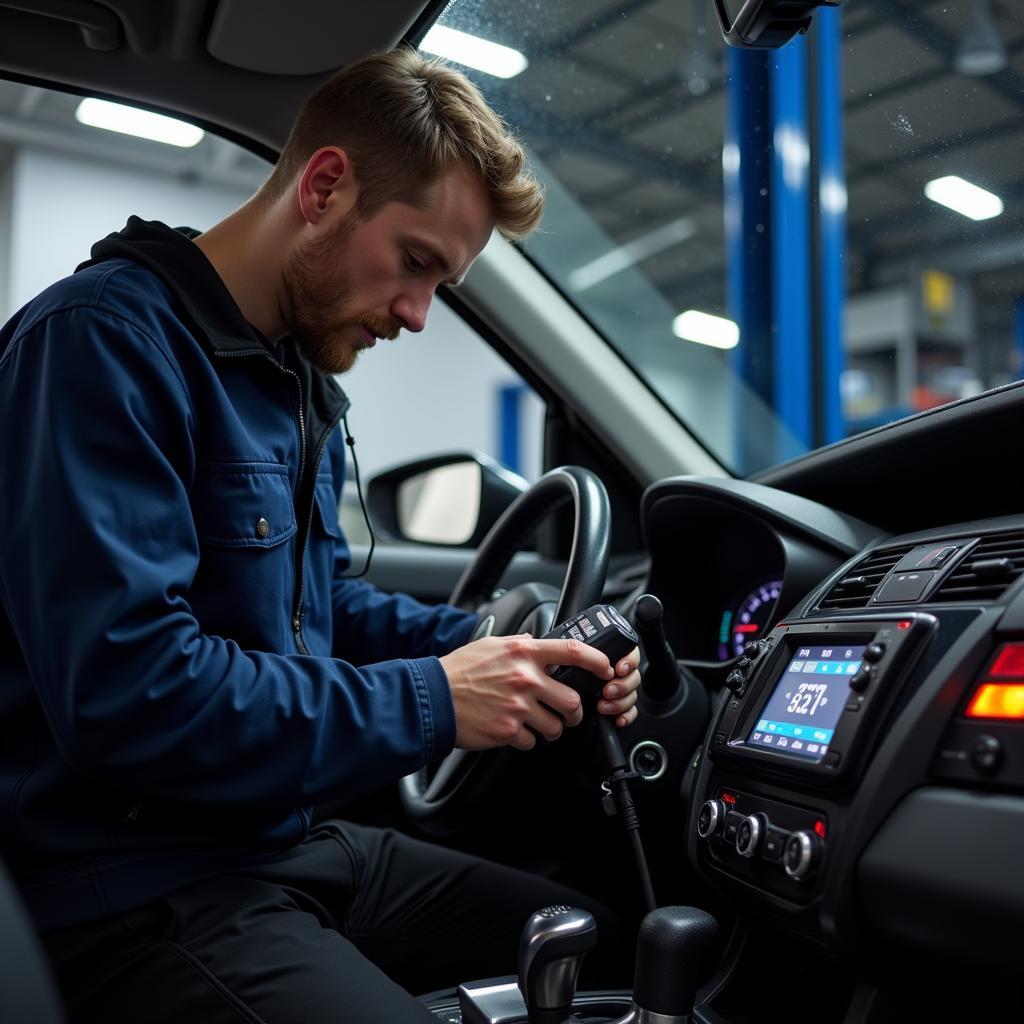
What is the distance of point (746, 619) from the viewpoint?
143 centimetres

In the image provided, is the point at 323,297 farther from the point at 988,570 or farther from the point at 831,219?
the point at 831,219

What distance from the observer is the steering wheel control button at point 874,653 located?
0.90 m

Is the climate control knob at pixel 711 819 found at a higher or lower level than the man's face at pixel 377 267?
lower

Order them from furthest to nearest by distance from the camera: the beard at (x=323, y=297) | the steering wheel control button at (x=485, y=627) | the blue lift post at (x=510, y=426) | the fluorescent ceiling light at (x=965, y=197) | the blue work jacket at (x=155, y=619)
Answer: the blue lift post at (x=510, y=426)
the fluorescent ceiling light at (x=965, y=197)
the steering wheel control button at (x=485, y=627)
the beard at (x=323, y=297)
the blue work jacket at (x=155, y=619)

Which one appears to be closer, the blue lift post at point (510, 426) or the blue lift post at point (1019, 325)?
the blue lift post at point (1019, 325)

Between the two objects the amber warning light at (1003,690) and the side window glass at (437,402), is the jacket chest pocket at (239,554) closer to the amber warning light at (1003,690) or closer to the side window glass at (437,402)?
the amber warning light at (1003,690)

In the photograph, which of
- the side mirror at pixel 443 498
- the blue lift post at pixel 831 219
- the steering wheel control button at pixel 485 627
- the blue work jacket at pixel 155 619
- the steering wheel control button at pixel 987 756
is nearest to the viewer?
the steering wheel control button at pixel 987 756

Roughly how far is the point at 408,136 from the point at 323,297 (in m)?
0.20

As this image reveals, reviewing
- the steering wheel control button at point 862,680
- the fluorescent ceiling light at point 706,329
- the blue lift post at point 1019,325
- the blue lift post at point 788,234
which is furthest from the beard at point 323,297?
the blue lift post at point 1019,325

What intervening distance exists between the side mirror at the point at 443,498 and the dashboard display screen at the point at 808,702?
0.83 m

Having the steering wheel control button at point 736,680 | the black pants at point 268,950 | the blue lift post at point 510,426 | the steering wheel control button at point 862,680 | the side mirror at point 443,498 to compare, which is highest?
the blue lift post at point 510,426

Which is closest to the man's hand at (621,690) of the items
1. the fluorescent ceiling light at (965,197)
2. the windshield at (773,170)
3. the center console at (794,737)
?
the center console at (794,737)

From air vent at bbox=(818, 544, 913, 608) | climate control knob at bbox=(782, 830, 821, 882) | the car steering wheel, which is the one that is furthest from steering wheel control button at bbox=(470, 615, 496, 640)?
climate control knob at bbox=(782, 830, 821, 882)

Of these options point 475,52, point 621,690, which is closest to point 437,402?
point 475,52
